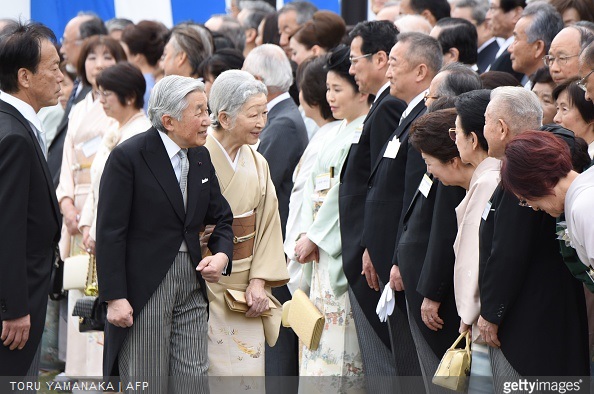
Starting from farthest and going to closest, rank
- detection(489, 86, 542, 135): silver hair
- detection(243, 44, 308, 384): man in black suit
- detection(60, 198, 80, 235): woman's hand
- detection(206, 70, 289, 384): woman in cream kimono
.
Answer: detection(60, 198, 80, 235): woman's hand
detection(243, 44, 308, 384): man in black suit
detection(206, 70, 289, 384): woman in cream kimono
detection(489, 86, 542, 135): silver hair

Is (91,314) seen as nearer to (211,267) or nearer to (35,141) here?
(211,267)

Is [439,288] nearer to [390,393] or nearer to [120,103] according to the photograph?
[390,393]

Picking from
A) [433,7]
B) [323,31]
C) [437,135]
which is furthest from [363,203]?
[433,7]

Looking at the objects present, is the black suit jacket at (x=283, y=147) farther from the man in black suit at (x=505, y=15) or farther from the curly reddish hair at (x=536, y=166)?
the curly reddish hair at (x=536, y=166)

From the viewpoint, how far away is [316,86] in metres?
6.52

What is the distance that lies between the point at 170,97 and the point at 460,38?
266cm

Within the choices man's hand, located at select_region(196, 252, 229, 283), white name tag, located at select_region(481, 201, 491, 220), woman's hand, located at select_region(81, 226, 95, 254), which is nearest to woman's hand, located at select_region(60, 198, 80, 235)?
woman's hand, located at select_region(81, 226, 95, 254)

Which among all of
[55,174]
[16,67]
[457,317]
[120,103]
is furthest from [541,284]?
[55,174]

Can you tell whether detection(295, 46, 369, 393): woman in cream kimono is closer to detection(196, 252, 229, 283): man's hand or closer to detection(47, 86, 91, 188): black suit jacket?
detection(196, 252, 229, 283): man's hand

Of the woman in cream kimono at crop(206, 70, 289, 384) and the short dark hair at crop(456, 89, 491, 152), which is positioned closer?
the short dark hair at crop(456, 89, 491, 152)

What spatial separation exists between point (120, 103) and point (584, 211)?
13.2ft

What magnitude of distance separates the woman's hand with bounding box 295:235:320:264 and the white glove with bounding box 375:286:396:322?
31.7 inches

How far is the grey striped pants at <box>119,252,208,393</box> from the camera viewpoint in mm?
4684

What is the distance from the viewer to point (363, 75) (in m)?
6.00
